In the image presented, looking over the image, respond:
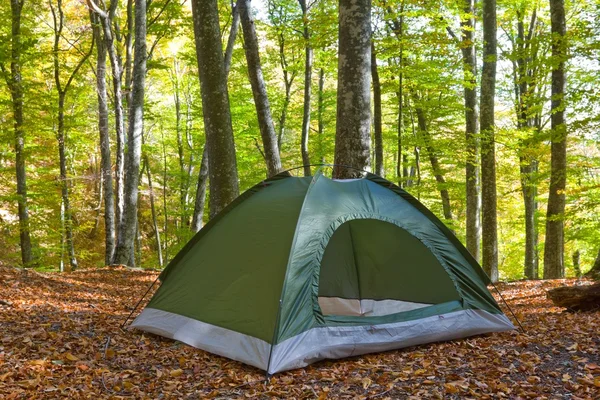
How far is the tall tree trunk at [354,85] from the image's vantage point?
5930 mm

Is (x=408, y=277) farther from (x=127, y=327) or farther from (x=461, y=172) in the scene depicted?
(x=461, y=172)

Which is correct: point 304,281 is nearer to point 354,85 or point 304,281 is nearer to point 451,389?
point 451,389

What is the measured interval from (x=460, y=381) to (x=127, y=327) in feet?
10.9

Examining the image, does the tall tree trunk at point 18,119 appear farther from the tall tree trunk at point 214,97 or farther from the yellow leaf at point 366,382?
the yellow leaf at point 366,382

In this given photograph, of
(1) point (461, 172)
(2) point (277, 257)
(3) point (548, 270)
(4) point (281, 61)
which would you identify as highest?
(4) point (281, 61)

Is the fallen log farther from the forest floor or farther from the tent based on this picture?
the tent

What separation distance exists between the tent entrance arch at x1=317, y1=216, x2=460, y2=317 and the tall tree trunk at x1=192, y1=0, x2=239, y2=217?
1.98 meters

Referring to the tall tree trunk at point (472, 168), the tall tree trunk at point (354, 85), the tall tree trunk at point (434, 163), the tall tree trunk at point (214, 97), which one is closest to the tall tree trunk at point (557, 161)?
the tall tree trunk at point (472, 168)

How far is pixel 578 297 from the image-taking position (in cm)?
553

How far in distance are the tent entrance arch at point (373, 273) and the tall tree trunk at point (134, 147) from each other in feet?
20.2

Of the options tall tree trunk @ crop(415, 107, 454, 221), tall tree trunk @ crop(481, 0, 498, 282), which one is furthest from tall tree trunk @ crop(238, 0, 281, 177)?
tall tree trunk @ crop(415, 107, 454, 221)

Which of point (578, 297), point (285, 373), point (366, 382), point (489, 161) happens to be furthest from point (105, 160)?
point (578, 297)

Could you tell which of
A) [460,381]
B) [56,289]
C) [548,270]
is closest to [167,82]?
[56,289]

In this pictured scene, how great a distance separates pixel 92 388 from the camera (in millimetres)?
3492
